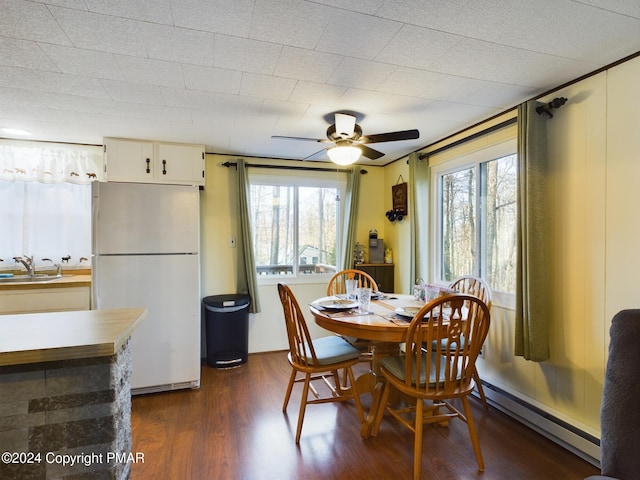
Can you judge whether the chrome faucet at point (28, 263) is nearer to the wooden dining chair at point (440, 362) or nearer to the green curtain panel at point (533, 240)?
the wooden dining chair at point (440, 362)

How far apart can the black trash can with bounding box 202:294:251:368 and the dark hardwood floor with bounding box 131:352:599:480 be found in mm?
641

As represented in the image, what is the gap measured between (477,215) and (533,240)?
756 millimetres

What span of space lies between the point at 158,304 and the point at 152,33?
6.90 feet

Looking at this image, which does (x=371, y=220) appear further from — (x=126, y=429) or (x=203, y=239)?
(x=126, y=429)

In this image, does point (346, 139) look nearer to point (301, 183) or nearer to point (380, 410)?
point (301, 183)

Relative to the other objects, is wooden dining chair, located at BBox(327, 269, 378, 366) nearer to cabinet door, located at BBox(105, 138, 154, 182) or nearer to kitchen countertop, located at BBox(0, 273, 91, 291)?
cabinet door, located at BBox(105, 138, 154, 182)

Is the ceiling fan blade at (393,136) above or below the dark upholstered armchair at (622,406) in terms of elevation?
above

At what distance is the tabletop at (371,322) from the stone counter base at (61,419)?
125 centimetres

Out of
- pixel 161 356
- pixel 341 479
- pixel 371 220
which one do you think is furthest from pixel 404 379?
pixel 371 220

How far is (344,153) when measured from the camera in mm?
2477

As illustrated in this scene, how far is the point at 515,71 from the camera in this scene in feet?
6.20

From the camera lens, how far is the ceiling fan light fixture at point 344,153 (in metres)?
2.46

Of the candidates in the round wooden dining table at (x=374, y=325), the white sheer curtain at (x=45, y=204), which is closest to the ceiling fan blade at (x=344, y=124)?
the round wooden dining table at (x=374, y=325)

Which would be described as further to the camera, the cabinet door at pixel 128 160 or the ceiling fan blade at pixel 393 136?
the cabinet door at pixel 128 160
